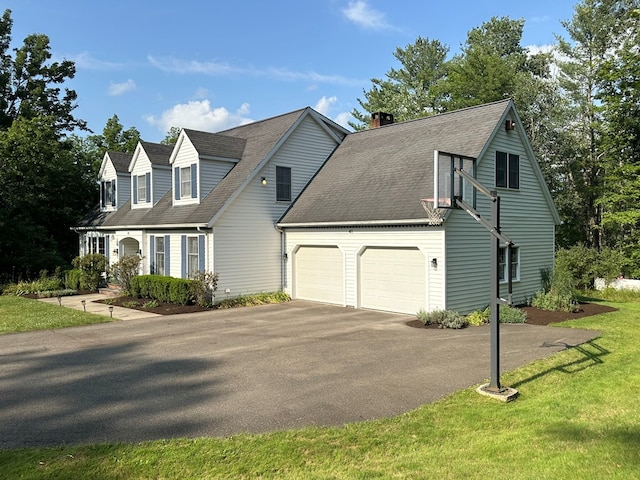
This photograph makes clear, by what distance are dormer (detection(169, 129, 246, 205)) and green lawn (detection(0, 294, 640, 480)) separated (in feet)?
46.9

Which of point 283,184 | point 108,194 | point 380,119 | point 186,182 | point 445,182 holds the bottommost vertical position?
point 445,182

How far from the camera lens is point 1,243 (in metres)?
22.1

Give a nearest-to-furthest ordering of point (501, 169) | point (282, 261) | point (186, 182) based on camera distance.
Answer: point (501, 169) < point (282, 261) < point (186, 182)

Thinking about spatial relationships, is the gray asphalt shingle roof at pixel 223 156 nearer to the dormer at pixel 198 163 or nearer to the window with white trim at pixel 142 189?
the dormer at pixel 198 163

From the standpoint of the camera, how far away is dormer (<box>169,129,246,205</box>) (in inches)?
731

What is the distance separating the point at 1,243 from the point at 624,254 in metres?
30.3

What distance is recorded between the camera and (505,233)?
15.9 metres

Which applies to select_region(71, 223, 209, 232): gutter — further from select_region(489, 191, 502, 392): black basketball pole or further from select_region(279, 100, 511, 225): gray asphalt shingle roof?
select_region(489, 191, 502, 392): black basketball pole

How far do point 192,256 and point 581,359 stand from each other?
1330cm

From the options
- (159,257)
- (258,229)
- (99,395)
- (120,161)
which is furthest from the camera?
(120,161)

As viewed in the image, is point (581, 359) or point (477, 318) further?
point (477, 318)

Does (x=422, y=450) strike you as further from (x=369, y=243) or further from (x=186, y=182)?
(x=186, y=182)

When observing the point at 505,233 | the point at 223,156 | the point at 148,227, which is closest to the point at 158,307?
the point at 148,227

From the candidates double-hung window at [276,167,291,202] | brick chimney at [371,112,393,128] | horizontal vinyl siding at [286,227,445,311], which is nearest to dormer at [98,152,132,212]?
double-hung window at [276,167,291,202]
